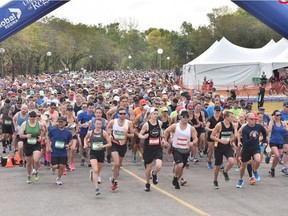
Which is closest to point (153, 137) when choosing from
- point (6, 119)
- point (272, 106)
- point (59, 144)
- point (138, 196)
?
point (138, 196)

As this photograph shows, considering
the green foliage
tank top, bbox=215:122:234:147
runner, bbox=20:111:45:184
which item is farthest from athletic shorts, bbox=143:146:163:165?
the green foliage

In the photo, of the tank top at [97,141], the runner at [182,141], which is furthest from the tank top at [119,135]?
the runner at [182,141]

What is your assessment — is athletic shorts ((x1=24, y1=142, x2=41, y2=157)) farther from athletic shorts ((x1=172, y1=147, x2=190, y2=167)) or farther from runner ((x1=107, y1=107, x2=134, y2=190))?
athletic shorts ((x1=172, y1=147, x2=190, y2=167))

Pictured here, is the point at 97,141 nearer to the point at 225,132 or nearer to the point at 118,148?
the point at 118,148

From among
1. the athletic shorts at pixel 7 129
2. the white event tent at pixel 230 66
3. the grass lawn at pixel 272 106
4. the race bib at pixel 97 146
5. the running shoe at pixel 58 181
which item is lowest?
the running shoe at pixel 58 181

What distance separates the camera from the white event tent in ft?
137

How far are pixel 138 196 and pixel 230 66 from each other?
108 feet

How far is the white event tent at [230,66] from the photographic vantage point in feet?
137

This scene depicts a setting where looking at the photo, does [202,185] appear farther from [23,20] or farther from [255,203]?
[23,20]

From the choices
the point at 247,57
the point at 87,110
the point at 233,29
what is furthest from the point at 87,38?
the point at 87,110

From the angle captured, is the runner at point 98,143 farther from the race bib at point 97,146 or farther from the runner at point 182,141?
the runner at point 182,141

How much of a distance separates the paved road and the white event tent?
29.5m

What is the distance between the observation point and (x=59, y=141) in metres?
11.4

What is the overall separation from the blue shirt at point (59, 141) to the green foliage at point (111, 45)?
4197 cm
